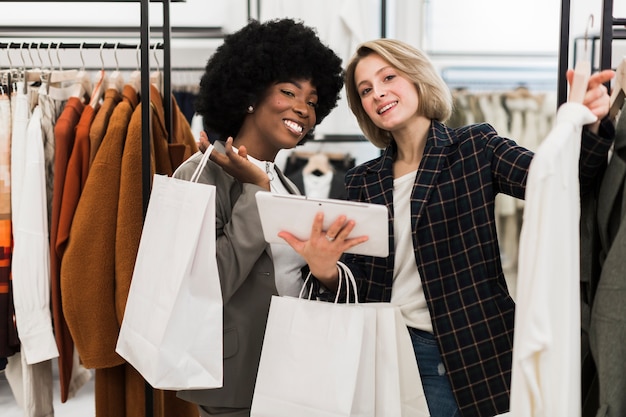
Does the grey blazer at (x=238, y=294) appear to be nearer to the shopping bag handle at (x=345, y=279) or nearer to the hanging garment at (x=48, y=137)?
the shopping bag handle at (x=345, y=279)

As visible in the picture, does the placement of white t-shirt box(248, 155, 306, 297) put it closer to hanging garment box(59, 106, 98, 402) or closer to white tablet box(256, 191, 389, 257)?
white tablet box(256, 191, 389, 257)

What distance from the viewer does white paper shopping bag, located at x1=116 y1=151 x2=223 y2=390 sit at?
1339mm

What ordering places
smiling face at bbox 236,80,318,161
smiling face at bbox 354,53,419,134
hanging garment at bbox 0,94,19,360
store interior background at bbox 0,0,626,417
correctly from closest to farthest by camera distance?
smiling face at bbox 354,53,419,134
smiling face at bbox 236,80,318,161
hanging garment at bbox 0,94,19,360
store interior background at bbox 0,0,626,417

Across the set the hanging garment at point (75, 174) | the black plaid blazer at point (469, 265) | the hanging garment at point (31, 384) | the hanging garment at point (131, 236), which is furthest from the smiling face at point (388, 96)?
the hanging garment at point (31, 384)

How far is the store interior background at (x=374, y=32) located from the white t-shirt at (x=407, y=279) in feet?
5.77

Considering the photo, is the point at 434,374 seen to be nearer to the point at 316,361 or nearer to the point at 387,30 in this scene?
the point at 316,361

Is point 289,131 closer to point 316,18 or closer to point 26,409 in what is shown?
point 26,409

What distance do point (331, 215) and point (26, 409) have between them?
1.31 m

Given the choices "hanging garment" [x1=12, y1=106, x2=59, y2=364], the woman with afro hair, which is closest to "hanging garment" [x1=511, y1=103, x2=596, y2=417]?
the woman with afro hair

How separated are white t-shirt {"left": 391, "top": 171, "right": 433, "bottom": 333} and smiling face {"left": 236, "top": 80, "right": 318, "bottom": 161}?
37 cm

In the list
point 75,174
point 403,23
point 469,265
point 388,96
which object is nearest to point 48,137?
point 75,174

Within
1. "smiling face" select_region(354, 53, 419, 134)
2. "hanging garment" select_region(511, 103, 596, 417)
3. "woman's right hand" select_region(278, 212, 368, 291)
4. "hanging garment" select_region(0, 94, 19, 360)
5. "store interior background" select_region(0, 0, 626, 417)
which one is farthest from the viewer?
"store interior background" select_region(0, 0, 626, 417)

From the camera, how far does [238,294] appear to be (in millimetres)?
1510

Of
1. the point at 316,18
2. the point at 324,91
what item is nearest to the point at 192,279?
the point at 324,91
